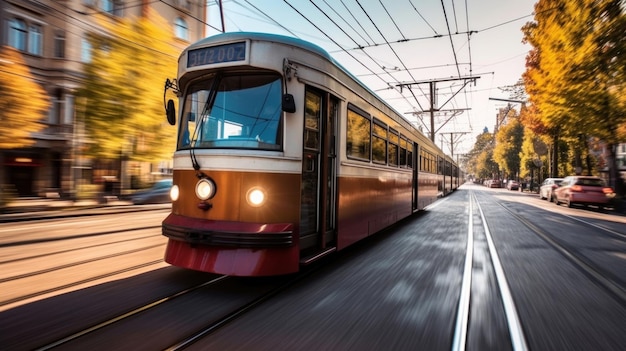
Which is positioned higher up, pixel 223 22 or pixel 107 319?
pixel 223 22

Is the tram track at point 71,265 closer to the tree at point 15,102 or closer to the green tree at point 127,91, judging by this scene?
the tree at point 15,102

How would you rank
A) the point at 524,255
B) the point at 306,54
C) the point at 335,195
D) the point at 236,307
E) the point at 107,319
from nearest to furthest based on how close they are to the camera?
the point at 107,319, the point at 236,307, the point at 306,54, the point at 335,195, the point at 524,255

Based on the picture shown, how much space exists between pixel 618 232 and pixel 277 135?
34.9 ft

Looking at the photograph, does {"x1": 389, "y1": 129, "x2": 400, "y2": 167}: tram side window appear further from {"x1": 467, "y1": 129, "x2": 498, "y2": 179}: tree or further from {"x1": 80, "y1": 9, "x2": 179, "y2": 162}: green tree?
{"x1": 467, "y1": 129, "x2": 498, "y2": 179}: tree

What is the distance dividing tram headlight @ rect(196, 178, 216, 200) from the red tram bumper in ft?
0.94

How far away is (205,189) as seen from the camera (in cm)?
432

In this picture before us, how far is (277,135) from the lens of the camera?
14.4 ft

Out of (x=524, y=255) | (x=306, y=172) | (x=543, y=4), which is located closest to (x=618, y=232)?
(x=524, y=255)

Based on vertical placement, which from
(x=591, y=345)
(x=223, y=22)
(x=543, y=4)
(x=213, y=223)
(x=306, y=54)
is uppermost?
(x=543, y=4)

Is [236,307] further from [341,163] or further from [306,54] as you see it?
[306,54]

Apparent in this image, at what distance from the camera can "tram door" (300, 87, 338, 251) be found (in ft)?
15.6

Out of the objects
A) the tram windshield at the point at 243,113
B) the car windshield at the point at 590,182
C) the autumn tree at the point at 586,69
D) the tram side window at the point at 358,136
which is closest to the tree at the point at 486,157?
the autumn tree at the point at 586,69

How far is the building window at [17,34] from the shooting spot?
1934cm

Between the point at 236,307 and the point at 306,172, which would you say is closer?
the point at 236,307
